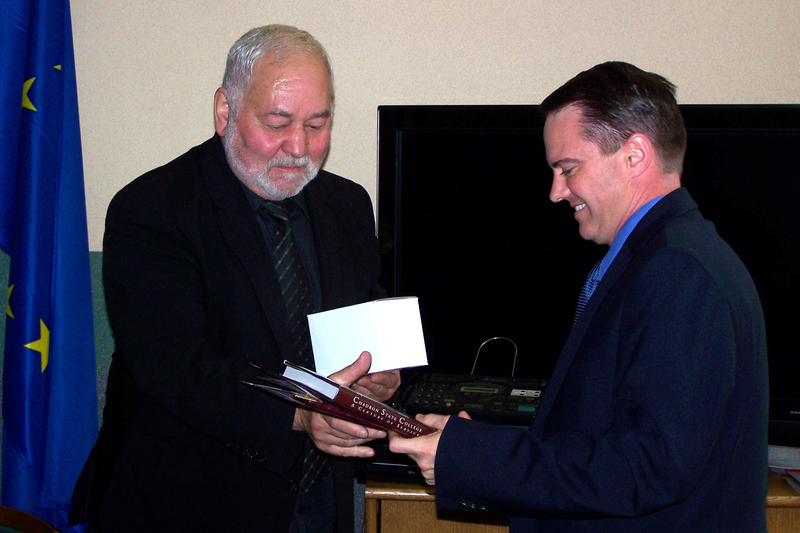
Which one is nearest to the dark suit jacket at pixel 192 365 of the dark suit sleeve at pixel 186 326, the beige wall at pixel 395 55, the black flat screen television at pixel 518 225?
the dark suit sleeve at pixel 186 326

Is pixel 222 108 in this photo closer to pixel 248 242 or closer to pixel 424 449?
pixel 248 242

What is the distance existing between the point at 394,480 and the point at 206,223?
0.93 m

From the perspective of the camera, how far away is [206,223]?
1568 millimetres

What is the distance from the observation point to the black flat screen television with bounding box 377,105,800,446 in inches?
77.8

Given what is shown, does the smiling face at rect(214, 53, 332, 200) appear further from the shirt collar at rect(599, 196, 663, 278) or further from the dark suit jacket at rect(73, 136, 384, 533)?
the shirt collar at rect(599, 196, 663, 278)

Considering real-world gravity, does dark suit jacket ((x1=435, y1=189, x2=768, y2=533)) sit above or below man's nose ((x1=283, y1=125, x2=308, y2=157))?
below

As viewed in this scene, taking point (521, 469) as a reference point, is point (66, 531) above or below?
below

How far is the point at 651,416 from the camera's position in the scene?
1.01 meters

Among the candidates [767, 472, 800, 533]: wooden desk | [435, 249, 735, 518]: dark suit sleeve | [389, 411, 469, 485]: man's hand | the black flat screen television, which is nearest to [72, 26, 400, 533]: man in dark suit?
[389, 411, 469, 485]: man's hand

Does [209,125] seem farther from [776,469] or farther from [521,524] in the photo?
[776,469]

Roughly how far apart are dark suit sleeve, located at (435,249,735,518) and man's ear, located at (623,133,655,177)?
223 millimetres

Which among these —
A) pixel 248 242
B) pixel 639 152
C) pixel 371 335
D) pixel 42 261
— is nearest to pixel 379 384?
pixel 371 335

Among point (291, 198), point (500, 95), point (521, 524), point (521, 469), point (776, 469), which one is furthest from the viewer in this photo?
point (500, 95)

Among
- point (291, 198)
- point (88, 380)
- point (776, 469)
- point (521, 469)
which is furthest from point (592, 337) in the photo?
point (88, 380)
